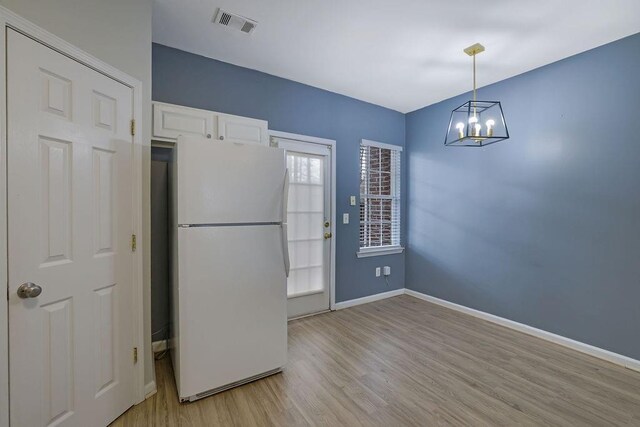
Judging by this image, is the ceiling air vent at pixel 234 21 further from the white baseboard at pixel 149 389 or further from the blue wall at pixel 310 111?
the white baseboard at pixel 149 389

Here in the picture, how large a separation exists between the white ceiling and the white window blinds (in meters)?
1.11

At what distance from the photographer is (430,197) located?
4098 mm

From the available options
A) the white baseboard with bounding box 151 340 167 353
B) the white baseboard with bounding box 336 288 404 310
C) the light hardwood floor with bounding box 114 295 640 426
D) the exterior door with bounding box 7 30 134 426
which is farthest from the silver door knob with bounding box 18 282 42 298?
the white baseboard with bounding box 336 288 404 310

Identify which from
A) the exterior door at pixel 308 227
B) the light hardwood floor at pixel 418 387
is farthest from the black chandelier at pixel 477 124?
the light hardwood floor at pixel 418 387

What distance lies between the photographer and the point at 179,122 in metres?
2.42

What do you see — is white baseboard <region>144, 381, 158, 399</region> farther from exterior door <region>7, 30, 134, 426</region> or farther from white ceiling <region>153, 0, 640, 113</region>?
white ceiling <region>153, 0, 640, 113</region>

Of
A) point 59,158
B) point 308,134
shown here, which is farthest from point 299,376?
point 308,134

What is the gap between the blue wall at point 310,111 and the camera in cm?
267

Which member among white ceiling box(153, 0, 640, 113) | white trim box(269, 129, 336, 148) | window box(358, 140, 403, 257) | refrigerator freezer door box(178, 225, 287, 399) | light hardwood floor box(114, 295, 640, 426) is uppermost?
white ceiling box(153, 0, 640, 113)

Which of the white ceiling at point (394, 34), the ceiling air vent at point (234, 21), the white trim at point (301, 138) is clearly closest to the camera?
the white ceiling at point (394, 34)

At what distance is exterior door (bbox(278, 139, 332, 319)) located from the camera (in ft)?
11.0

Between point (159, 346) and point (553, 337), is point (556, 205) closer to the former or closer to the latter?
point (553, 337)

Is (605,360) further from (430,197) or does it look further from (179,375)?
(179,375)

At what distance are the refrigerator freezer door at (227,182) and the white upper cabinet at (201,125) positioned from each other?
25.5 inches
